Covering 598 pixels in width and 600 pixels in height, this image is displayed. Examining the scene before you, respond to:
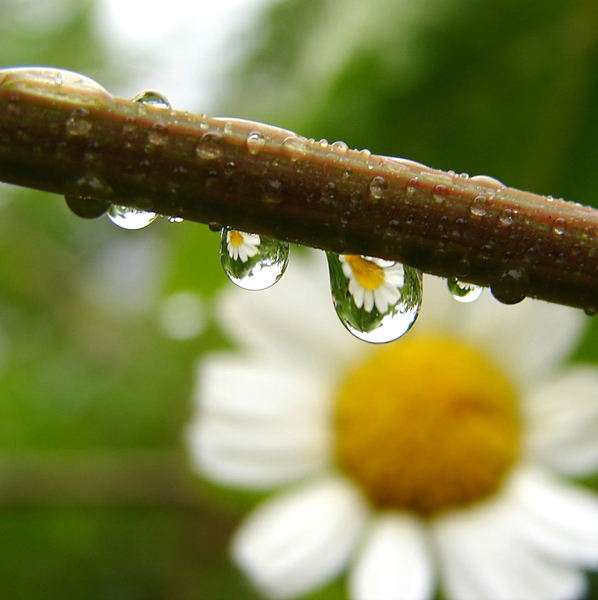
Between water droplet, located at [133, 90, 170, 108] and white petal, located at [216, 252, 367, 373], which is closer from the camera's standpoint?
water droplet, located at [133, 90, 170, 108]

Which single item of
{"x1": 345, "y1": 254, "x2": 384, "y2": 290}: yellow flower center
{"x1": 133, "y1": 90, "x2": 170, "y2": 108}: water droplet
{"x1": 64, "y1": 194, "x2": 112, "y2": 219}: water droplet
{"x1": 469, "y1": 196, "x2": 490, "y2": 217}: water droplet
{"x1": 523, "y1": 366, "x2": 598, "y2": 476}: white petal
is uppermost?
{"x1": 523, "y1": 366, "x2": 598, "y2": 476}: white petal

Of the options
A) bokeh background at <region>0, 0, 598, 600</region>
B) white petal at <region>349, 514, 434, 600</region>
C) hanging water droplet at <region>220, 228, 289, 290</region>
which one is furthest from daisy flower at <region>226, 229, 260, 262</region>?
bokeh background at <region>0, 0, 598, 600</region>

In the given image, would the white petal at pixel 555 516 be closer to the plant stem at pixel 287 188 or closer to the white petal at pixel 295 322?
the white petal at pixel 295 322

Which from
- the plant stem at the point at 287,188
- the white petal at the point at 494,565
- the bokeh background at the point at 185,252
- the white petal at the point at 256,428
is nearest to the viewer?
the plant stem at the point at 287,188

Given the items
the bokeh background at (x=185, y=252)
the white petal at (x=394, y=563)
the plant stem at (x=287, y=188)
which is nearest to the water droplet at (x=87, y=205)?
the plant stem at (x=287, y=188)

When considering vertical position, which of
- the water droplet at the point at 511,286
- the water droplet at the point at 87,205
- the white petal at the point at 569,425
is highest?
the white petal at the point at 569,425

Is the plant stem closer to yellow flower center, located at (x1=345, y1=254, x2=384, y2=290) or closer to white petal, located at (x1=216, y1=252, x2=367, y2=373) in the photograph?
yellow flower center, located at (x1=345, y1=254, x2=384, y2=290)

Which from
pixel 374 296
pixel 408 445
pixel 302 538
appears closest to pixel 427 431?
pixel 408 445

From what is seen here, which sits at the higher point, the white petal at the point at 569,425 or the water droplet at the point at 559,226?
the white petal at the point at 569,425
